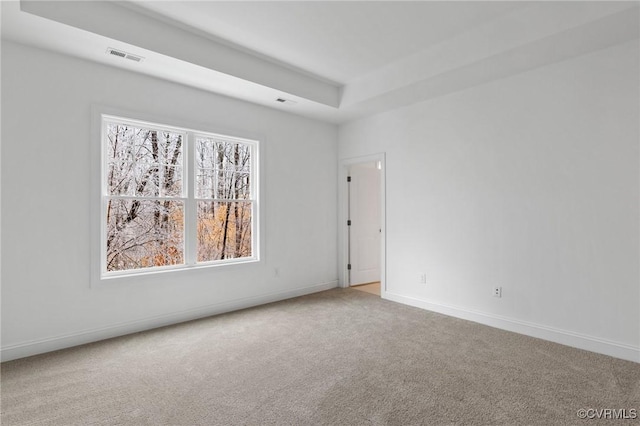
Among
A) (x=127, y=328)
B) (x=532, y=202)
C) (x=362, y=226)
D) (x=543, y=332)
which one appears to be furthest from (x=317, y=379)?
(x=362, y=226)

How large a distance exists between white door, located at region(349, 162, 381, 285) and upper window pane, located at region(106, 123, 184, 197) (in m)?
2.80

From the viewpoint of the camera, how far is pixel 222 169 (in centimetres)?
445

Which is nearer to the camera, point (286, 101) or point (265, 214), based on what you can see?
point (286, 101)

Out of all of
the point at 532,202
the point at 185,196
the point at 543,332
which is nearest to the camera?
the point at 543,332

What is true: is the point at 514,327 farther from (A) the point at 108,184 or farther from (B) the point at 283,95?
(A) the point at 108,184

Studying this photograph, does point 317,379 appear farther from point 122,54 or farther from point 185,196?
point 122,54

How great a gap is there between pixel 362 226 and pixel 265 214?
1900mm

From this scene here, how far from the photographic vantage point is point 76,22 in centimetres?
269

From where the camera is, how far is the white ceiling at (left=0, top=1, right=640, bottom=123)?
273 cm

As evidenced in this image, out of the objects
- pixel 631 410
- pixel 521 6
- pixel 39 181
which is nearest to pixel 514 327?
pixel 631 410

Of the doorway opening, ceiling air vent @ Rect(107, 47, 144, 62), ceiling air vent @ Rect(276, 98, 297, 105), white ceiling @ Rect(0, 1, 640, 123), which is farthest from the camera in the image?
the doorway opening

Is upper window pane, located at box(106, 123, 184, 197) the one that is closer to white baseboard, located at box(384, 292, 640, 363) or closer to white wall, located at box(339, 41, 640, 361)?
white wall, located at box(339, 41, 640, 361)

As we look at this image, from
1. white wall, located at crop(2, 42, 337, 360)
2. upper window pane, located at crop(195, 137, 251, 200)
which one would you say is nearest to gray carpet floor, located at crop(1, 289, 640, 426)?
white wall, located at crop(2, 42, 337, 360)

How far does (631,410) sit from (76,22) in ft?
15.8
